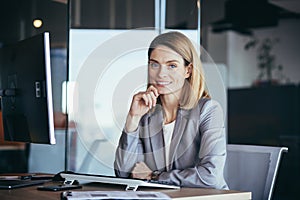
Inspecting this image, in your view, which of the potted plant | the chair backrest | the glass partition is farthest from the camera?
the potted plant

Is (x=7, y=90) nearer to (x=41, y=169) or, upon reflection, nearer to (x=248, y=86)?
(x=41, y=169)

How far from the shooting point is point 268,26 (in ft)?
18.2

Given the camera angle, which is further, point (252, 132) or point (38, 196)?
point (252, 132)

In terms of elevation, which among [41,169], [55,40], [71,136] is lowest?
[41,169]

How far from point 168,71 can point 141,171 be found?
443mm

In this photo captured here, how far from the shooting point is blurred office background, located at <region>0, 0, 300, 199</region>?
5273 millimetres

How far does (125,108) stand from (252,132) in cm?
305

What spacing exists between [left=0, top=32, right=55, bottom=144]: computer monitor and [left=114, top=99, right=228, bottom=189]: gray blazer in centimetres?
37

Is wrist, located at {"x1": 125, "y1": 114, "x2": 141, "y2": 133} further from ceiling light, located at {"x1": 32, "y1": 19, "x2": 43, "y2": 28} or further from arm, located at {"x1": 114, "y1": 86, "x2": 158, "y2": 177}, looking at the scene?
ceiling light, located at {"x1": 32, "y1": 19, "x2": 43, "y2": 28}

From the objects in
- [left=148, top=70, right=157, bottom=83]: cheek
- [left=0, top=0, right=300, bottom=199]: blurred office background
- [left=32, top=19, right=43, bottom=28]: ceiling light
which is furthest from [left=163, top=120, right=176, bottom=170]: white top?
[left=32, top=19, right=43, bottom=28]: ceiling light

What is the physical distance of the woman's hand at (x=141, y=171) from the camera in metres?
2.39

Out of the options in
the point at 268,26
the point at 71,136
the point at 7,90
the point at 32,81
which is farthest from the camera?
the point at 268,26

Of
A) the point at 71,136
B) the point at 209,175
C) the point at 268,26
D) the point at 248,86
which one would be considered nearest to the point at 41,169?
the point at 71,136

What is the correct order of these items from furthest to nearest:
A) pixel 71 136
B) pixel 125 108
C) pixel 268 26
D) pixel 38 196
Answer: pixel 268 26, pixel 71 136, pixel 125 108, pixel 38 196
